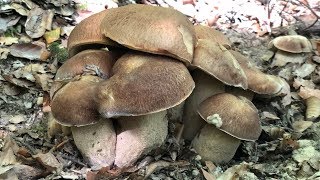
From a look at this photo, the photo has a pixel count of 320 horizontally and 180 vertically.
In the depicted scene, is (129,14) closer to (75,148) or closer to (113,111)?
(113,111)

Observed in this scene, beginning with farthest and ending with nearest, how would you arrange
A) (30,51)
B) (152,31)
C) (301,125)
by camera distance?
(30,51) < (301,125) < (152,31)

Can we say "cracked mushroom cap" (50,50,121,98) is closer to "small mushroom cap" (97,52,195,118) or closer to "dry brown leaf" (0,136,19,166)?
"small mushroom cap" (97,52,195,118)

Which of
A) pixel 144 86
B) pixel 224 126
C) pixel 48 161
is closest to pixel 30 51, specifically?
pixel 48 161

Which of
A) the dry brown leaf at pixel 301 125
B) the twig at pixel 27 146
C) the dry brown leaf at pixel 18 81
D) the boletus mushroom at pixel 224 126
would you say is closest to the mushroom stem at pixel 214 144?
the boletus mushroom at pixel 224 126

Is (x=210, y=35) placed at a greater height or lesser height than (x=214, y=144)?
greater

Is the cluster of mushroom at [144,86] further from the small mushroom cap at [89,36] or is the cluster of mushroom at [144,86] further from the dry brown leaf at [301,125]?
the dry brown leaf at [301,125]

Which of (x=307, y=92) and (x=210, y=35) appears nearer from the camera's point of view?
(x=210, y=35)

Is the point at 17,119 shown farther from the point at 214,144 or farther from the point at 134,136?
the point at 214,144
